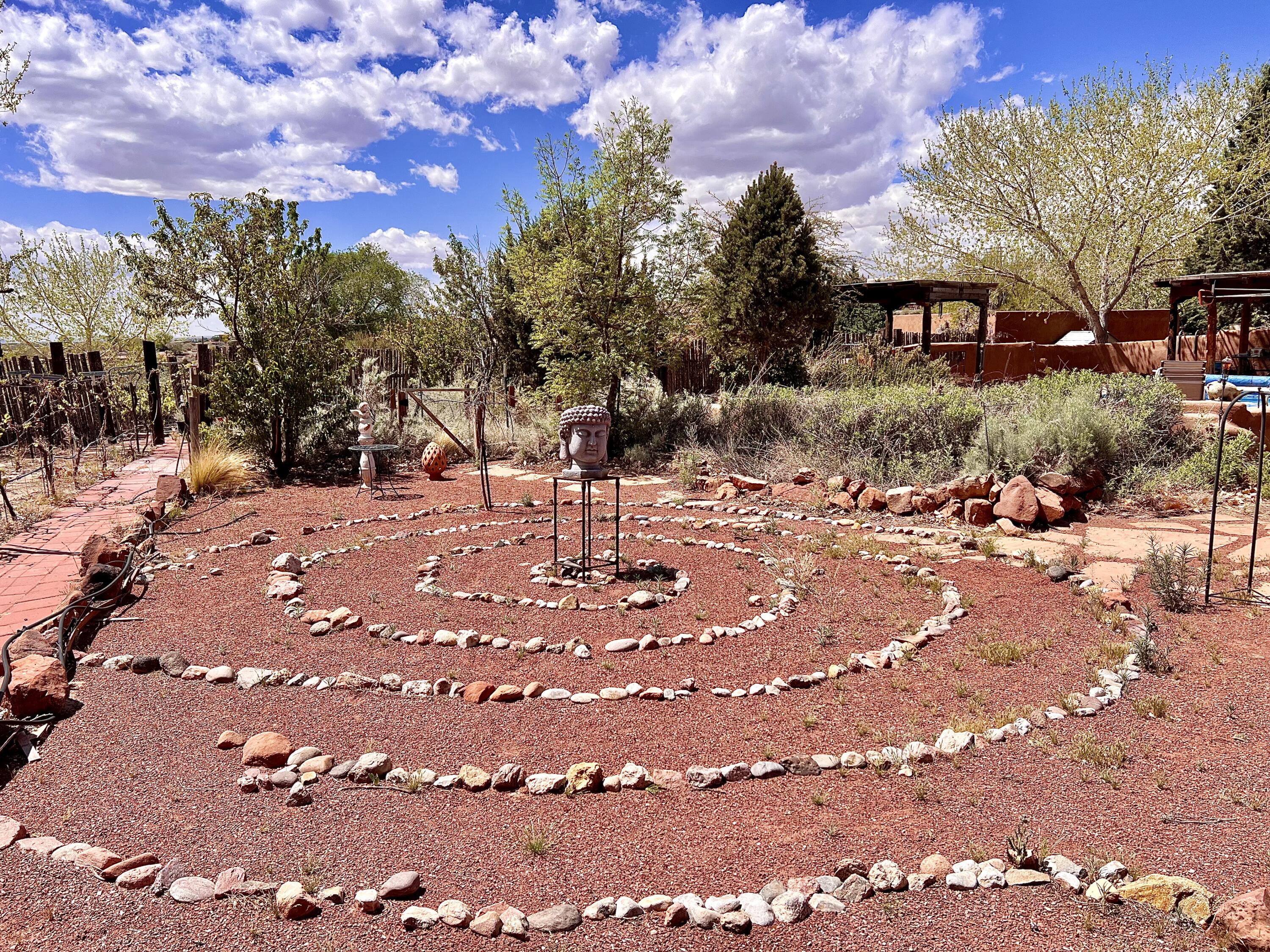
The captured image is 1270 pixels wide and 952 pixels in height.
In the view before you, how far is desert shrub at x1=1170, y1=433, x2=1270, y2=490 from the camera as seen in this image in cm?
844

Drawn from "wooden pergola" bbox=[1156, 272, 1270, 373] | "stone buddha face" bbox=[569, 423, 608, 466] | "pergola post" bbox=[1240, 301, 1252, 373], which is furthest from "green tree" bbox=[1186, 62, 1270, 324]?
"stone buddha face" bbox=[569, 423, 608, 466]

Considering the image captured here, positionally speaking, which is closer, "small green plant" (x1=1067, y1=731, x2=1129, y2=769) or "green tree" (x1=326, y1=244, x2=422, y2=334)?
"small green plant" (x1=1067, y1=731, x2=1129, y2=769)

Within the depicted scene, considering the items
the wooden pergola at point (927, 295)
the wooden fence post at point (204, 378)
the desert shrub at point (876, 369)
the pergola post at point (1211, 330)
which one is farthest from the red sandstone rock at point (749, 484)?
the pergola post at point (1211, 330)

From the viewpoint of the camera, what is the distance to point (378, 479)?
35.4ft

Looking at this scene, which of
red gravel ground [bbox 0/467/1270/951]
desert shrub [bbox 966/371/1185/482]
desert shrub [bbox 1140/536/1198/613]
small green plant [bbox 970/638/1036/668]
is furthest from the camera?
desert shrub [bbox 966/371/1185/482]

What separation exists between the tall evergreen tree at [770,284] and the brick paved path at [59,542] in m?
10.2

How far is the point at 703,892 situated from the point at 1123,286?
19.4 meters

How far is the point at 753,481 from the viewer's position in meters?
9.50

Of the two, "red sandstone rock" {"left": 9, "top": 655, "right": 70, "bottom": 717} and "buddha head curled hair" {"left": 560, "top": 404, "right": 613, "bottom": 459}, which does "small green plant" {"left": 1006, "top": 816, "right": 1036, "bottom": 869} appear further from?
→ "red sandstone rock" {"left": 9, "top": 655, "right": 70, "bottom": 717}

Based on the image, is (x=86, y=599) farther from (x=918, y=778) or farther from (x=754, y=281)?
(x=754, y=281)

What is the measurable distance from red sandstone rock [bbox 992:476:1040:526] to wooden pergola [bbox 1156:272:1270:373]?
8.17 metres

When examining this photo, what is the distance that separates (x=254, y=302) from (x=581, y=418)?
6.93m

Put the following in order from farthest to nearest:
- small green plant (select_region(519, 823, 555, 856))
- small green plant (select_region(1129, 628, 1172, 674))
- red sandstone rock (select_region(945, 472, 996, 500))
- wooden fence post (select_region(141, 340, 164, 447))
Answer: wooden fence post (select_region(141, 340, 164, 447))
red sandstone rock (select_region(945, 472, 996, 500))
small green plant (select_region(1129, 628, 1172, 674))
small green plant (select_region(519, 823, 555, 856))

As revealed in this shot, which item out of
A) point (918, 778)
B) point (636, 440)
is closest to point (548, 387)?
point (636, 440)
